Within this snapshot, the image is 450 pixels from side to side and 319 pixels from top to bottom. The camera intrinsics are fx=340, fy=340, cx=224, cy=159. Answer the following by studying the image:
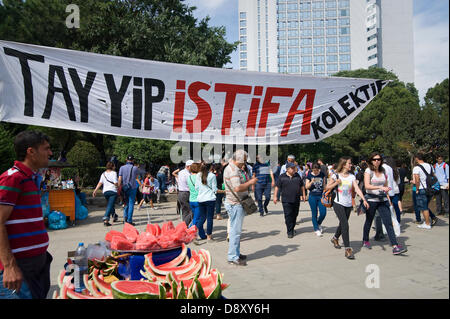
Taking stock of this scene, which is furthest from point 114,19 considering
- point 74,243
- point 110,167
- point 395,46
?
point 395,46

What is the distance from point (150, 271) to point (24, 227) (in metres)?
1.05

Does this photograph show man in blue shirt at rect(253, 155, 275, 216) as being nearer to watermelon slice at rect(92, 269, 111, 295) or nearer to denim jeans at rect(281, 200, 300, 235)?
denim jeans at rect(281, 200, 300, 235)

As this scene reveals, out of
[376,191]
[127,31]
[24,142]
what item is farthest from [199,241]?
[127,31]

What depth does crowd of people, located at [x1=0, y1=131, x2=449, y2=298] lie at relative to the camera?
263 centimetres

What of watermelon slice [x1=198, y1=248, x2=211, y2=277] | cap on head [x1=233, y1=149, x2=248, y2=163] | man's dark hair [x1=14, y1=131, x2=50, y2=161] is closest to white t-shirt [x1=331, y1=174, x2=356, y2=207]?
cap on head [x1=233, y1=149, x2=248, y2=163]

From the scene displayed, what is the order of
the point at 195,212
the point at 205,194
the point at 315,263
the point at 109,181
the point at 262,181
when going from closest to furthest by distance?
the point at 315,263 → the point at 205,194 → the point at 195,212 → the point at 109,181 → the point at 262,181

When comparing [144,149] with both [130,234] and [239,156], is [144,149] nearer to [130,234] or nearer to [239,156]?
[239,156]

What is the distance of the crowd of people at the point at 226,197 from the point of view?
2.63 metres

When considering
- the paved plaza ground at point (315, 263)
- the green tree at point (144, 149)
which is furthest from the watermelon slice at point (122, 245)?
the green tree at point (144, 149)

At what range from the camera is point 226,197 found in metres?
6.04

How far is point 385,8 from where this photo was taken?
97.9 m

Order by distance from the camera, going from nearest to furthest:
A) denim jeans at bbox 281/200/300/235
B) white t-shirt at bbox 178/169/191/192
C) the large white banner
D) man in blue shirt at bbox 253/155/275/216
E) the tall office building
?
the large white banner < denim jeans at bbox 281/200/300/235 < white t-shirt at bbox 178/169/191/192 < man in blue shirt at bbox 253/155/275/216 < the tall office building

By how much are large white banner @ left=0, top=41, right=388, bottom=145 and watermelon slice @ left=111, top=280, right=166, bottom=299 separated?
5.95 ft
